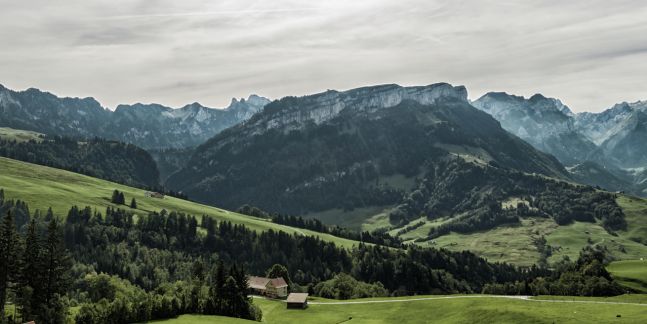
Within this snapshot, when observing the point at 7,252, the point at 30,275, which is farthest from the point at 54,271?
the point at 7,252

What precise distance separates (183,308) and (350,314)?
41.7 metres

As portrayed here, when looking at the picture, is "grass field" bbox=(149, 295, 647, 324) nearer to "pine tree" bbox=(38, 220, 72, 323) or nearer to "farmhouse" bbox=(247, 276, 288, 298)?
"farmhouse" bbox=(247, 276, 288, 298)

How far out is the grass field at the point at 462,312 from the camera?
114 meters

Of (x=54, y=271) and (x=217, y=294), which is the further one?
(x=217, y=294)

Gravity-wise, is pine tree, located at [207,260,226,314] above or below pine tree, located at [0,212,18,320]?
below

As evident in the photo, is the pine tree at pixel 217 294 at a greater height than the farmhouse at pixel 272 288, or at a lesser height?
greater

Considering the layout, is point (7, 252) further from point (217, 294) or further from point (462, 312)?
point (462, 312)


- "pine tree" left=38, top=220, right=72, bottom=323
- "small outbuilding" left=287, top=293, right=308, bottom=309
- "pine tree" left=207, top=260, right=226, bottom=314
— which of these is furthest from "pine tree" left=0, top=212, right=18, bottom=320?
"small outbuilding" left=287, top=293, right=308, bottom=309

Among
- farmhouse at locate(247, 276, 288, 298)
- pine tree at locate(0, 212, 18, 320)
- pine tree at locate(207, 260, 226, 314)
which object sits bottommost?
farmhouse at locate(247, 276, 288, 298)

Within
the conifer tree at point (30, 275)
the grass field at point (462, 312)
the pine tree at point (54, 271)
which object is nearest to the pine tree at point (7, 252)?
the conifer tree at point (30, 275)

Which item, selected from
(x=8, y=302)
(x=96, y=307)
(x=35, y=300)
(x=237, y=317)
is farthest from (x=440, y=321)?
(x=8, y=302)

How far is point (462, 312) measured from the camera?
135125 mm

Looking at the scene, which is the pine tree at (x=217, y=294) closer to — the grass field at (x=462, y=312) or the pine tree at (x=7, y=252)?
the grass field at (x=462, y=312)

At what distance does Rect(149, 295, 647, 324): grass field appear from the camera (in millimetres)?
114250
